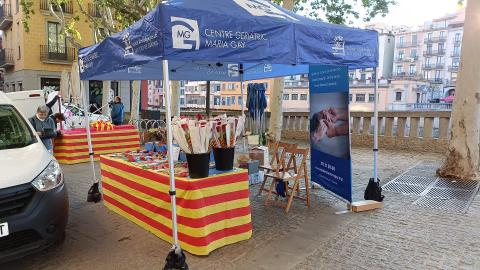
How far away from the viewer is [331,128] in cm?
569

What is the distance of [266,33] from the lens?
4.21 metres

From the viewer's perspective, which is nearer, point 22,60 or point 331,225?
point 331,225

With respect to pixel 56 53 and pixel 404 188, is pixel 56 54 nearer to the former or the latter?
pixel 56 53

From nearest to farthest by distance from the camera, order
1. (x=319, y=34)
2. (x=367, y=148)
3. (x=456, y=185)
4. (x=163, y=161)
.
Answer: (x=319, y=34)
(x=163, y=161)
(x=456, y=185)
(x=367, y=148)

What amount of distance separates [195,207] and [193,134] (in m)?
0.78

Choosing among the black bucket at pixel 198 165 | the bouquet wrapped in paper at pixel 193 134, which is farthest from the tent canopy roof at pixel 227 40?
the black bucket at pixel 198 165

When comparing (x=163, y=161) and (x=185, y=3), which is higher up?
(x=185, y=3)

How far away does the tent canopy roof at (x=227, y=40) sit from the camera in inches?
140

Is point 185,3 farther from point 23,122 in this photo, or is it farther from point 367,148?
point 367,148

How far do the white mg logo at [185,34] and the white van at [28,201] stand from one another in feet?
6.26

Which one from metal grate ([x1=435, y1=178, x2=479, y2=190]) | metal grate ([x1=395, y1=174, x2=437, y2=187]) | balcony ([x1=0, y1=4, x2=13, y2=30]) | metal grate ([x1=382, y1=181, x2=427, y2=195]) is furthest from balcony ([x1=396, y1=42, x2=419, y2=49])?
metal grate ([x1=382, y1=181, x2=427, y2=195])

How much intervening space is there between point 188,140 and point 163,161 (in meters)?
1.19

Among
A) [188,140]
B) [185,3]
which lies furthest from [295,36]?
[188,140]

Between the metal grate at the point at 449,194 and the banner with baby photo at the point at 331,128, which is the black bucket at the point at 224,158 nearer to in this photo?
the banner with baby photo at the point at 331,128
